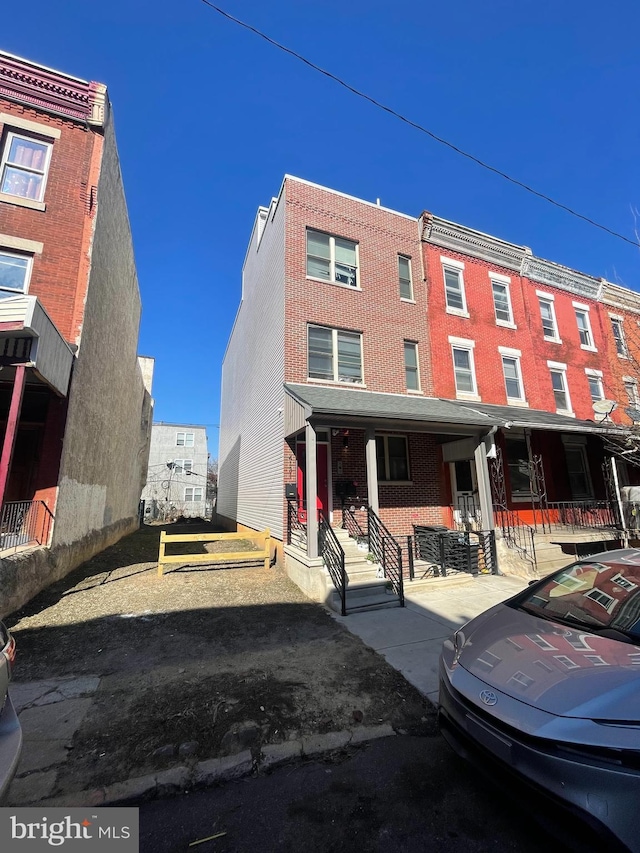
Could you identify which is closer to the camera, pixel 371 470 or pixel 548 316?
pixel 371 470

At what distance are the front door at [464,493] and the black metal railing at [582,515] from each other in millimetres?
2766

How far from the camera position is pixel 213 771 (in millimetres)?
2934

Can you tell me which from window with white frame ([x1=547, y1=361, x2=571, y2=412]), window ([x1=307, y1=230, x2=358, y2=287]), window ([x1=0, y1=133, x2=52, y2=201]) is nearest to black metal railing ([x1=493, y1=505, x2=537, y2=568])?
window with white frame ([x1=547, y1=361, x2=571, y2=412])

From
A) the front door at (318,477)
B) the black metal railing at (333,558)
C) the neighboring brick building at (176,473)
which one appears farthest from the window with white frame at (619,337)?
the neighboring brick building at (176,473)

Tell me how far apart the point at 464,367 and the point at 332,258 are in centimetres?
601

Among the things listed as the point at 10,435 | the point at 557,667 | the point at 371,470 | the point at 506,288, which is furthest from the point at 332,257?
the point at 557,667

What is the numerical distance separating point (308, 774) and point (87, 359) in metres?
10.4

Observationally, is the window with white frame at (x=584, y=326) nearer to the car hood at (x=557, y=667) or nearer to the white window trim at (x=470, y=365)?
the white window trim at (x=470, y=365)

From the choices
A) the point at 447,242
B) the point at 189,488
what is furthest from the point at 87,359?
the point at 189,488

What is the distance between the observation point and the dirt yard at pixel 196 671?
331cm

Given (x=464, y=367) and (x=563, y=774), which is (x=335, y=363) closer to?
(x=464, y=367)

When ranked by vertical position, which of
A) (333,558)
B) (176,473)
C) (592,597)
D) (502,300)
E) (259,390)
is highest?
(502,300)

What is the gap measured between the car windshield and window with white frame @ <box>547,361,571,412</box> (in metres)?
13.2

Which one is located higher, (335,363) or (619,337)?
(619,337)
